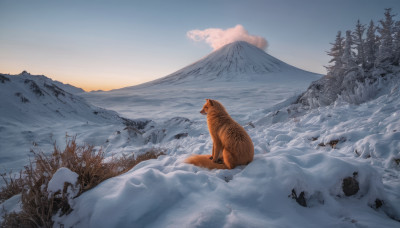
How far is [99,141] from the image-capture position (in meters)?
7.53

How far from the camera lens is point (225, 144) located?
2.69 meters

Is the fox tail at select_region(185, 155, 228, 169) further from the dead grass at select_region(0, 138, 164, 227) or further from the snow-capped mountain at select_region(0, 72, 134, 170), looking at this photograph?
the snow-capped mountain at select_region(0, 72, 134, 170)

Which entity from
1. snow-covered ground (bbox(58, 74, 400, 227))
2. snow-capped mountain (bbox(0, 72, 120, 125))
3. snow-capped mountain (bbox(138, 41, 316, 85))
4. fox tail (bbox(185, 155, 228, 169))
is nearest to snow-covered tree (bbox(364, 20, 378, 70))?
snow-covered ground (bbox(58, 74, 400, 227))

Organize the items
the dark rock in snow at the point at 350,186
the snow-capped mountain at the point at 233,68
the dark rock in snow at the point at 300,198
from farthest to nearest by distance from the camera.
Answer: the snow-capped mountain at the point at 233,68, the dark rock in snow at the point at 350,186, the dark rock in snow at the point at 300,198

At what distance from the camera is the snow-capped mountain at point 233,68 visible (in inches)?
2386

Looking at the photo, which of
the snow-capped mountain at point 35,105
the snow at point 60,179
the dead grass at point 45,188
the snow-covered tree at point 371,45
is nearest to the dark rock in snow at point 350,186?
the dead grass at point 45,188

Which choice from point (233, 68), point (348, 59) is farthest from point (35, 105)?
point (233, 68)

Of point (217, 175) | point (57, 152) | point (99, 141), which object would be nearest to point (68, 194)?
point (57, 152)

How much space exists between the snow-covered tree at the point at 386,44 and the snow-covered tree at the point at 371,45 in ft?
1.46

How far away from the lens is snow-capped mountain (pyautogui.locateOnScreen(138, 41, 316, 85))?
60.6 metres

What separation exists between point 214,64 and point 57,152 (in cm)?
7903

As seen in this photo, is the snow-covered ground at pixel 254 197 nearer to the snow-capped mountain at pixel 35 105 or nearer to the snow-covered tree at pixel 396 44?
the snow-covered tree at pixel 396 44

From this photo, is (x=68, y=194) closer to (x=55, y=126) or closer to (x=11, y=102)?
(x=55, y=126)

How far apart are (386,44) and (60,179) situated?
1232cm
